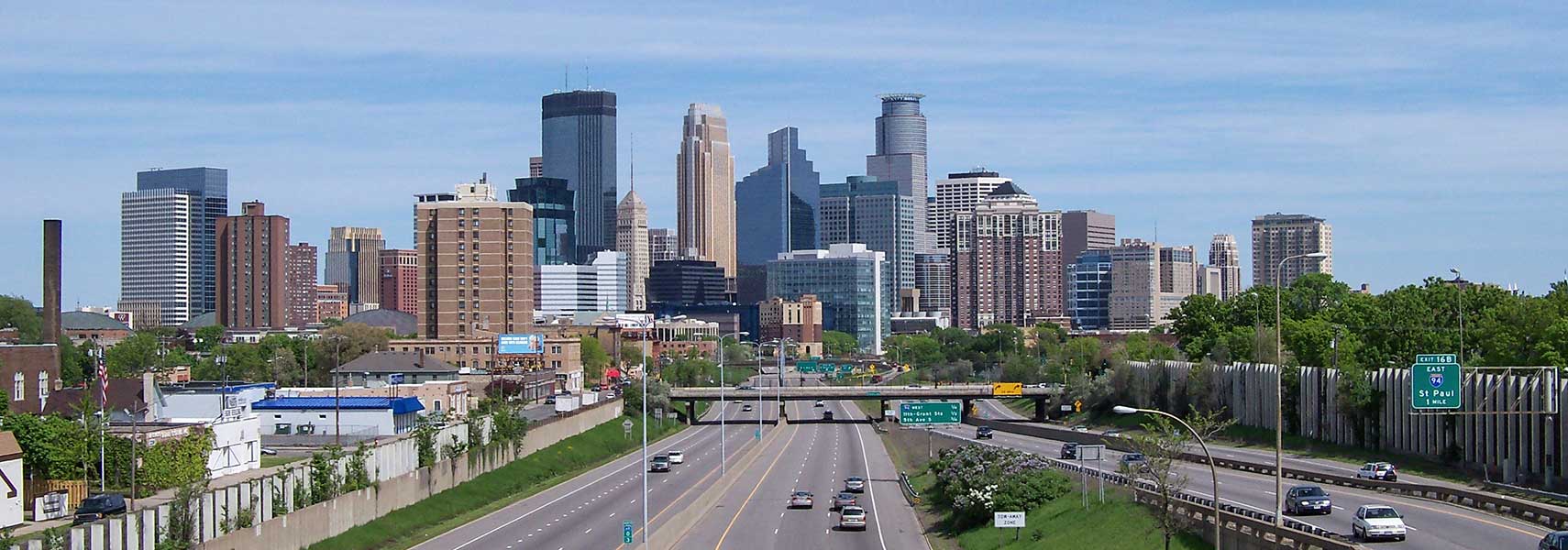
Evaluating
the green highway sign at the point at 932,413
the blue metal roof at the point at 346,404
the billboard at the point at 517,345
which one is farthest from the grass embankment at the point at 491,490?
the billboard at the point at 517,345

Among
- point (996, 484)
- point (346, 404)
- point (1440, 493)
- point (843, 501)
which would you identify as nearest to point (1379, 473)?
point (1440, 493)

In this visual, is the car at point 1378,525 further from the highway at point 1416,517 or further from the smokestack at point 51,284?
the smokestack at point 51,284

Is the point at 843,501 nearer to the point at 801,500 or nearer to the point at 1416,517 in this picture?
the point at 801,500

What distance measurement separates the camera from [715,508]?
9650cm

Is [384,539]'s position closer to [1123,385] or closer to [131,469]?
[131,469]

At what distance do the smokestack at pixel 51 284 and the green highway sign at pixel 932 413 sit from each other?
6241 centimetres

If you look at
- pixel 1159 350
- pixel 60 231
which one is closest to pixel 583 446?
pixel 60 231

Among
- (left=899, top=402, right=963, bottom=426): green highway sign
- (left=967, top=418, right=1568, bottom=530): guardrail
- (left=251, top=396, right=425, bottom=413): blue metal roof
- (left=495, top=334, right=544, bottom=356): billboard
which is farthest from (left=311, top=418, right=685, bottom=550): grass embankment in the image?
(left=967, top=418, right=1568, bottom=530): guardrail

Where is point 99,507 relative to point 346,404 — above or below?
below

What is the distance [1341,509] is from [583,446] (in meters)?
84.3

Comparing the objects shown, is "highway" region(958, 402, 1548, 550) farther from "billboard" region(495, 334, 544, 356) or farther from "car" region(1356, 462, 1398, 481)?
"billboard" region(495, 334, 544, 356)

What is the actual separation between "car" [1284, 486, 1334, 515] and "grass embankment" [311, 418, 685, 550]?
37.6m

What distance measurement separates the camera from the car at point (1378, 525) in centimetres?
5447

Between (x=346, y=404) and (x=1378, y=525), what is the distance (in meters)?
75.2
